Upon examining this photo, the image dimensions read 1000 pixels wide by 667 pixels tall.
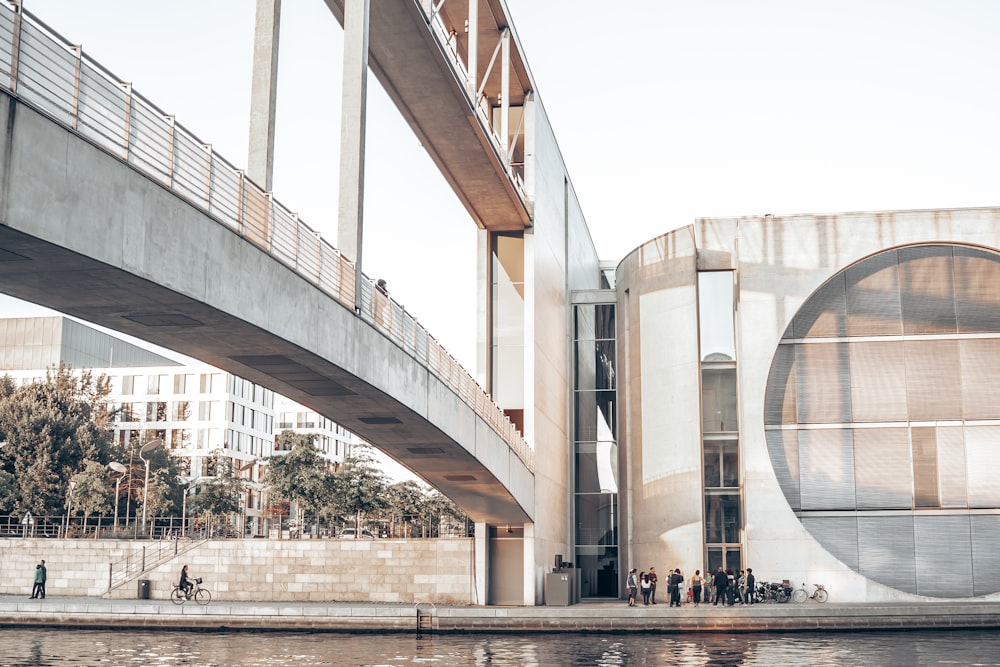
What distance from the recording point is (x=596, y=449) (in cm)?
4134

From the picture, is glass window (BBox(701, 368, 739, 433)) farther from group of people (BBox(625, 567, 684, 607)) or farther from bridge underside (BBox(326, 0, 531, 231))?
bridge underside (BBox(326, 0, 531, 231))

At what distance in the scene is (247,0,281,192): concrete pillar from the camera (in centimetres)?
1750

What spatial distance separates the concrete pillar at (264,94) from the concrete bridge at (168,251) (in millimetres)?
922

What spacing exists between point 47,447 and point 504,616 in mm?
35088

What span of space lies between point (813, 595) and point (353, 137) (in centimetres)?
2148

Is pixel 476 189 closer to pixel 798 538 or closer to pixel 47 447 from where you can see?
pixel 798 538

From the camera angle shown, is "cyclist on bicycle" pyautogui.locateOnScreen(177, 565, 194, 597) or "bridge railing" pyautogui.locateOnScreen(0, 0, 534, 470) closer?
"bridge railing" pyautogui.locateOnScreen(0, 0, 534, 470)

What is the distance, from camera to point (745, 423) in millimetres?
35812

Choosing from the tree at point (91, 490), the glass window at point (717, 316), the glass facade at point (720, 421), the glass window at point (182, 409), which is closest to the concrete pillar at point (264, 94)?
the glass window at point (717, 316)

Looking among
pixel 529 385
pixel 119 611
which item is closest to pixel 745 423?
pixel 529 385

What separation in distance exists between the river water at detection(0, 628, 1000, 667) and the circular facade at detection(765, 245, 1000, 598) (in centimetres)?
779

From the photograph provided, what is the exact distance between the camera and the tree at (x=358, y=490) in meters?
57.7

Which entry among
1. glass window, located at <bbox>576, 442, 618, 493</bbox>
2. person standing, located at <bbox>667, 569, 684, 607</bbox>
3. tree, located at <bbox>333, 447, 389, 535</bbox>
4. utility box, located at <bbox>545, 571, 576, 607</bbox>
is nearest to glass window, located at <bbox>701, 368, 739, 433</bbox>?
glass window, located at <bbox>576, 442, 618, 493</bbox>

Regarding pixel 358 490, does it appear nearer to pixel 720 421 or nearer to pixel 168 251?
pixel 720 421
